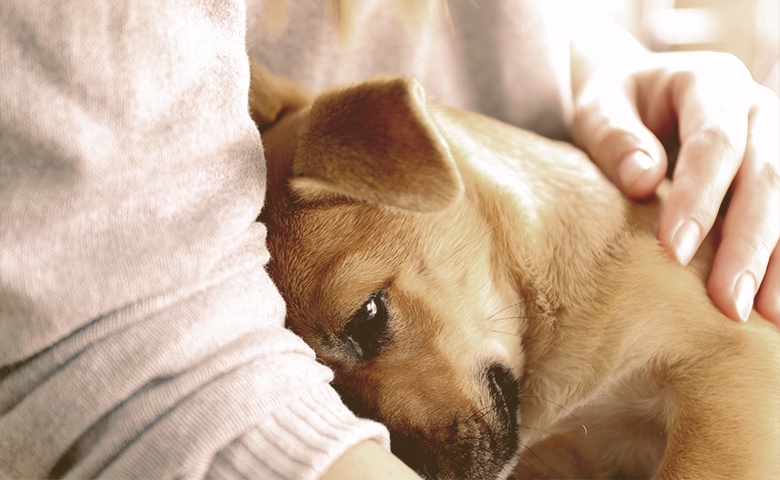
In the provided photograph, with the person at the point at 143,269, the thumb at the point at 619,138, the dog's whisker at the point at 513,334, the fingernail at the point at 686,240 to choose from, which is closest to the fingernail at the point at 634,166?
the thumb at the point at 619,138

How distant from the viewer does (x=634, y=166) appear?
4.49 feet

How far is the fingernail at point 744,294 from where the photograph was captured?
1.22 metres

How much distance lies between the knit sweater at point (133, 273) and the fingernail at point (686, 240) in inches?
30.0

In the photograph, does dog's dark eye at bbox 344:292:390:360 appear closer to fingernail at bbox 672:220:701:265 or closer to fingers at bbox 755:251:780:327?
fingernail at bbox 672:220:701:265

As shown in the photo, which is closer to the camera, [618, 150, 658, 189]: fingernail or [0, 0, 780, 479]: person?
[0, 0, 780, 479]: person

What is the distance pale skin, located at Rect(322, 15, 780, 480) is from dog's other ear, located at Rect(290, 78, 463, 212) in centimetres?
59

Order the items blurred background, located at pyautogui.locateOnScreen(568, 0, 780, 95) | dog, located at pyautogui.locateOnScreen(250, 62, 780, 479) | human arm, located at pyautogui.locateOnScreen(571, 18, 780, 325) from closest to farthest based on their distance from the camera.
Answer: dog, located at pyautogui.locateOnScreen(250, 62, 780, 479)
human arm, located at pyautogui.locateOnScreen(571, 18, 780, 325)
blurred background, located at pyautogui.locateOnScreen(568, 0, 780, 95)

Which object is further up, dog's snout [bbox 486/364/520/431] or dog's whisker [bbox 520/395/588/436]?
dog's snout [bbox 486/364/520/431]

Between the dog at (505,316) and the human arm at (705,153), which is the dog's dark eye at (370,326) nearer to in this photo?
the dog at (505,316)

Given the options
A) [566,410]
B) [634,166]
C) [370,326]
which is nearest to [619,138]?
[634,166]

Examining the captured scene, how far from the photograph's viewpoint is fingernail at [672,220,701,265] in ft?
4.06

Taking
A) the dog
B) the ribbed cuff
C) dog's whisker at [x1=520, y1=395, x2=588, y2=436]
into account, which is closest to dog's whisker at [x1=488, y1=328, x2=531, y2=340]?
the dog

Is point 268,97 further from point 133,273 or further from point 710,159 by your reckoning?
point 710,159

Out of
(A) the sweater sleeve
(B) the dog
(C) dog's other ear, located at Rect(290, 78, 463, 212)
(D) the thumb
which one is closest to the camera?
(A) the sweater sleeve
